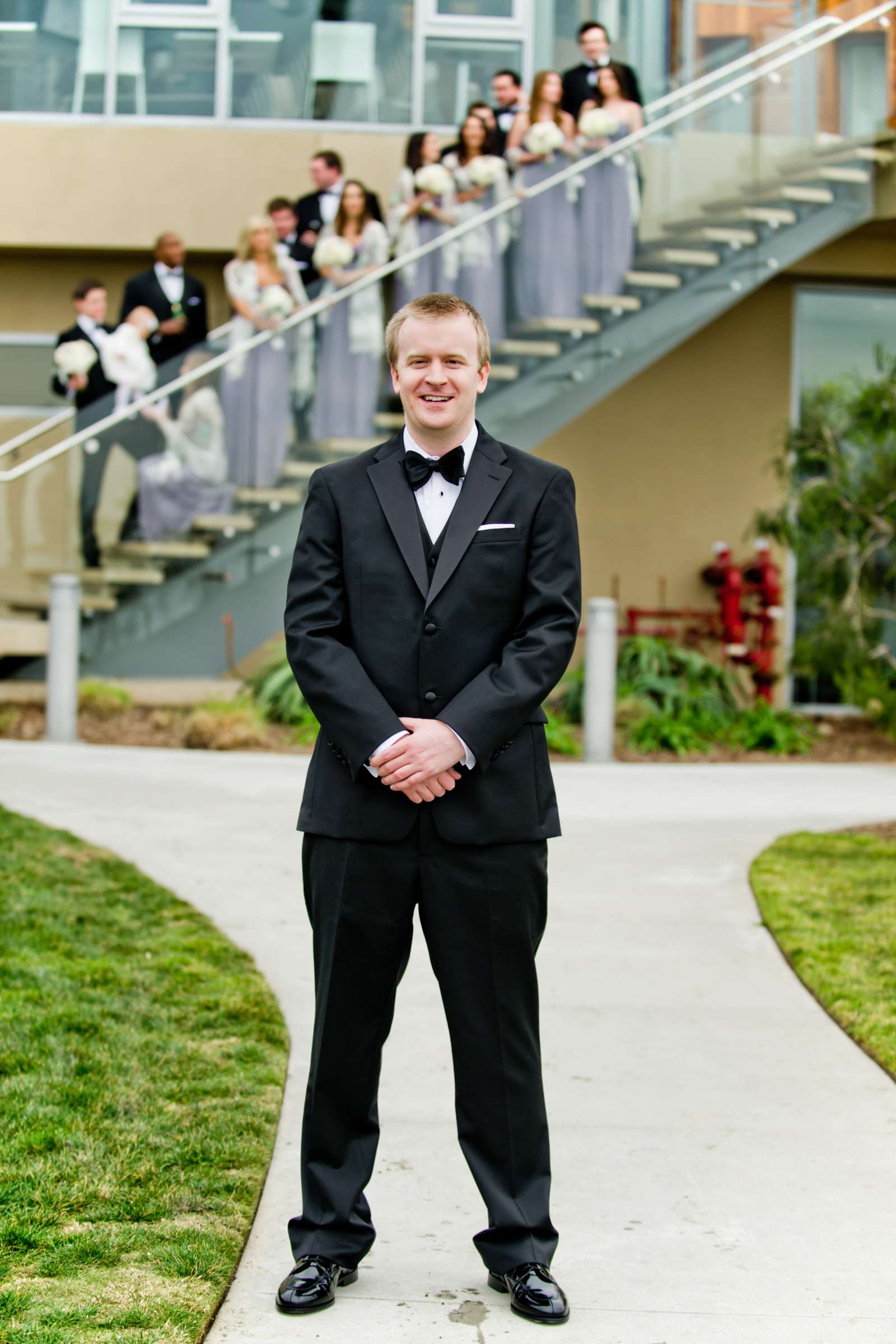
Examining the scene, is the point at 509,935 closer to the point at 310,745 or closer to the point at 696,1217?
the point at 696,1217

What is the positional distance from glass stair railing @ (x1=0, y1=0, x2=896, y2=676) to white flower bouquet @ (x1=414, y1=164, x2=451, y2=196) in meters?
0.46

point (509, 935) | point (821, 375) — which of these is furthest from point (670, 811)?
point (821, 375)

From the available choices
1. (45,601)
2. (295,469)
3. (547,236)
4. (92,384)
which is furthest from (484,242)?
(45,601)

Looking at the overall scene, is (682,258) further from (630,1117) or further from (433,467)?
(433,467)

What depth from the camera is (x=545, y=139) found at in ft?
40.1

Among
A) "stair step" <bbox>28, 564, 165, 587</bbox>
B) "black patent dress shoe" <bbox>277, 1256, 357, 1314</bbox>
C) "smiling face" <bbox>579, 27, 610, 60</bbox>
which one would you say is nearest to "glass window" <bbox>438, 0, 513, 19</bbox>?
"smiling face" <bbox>579, 27, 610, 60</bbox>

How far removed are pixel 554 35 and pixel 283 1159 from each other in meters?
12.7

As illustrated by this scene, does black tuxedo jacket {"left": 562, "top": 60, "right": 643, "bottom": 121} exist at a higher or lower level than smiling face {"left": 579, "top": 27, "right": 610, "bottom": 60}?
lower

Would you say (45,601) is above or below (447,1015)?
above

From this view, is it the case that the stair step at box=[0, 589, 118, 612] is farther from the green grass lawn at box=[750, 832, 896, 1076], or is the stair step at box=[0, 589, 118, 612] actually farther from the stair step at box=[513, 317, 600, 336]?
the green grass lawn at box=[750, 832, 896, 1076]

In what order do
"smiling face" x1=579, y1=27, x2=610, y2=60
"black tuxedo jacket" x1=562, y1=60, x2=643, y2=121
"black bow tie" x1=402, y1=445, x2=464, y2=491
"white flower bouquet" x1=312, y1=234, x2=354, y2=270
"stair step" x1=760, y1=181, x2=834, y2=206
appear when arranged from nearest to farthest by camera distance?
"black bow tie" x1=402, y1=445, x2=464, y2=491 → "white flower bouquet" x1=312, y1=234, x2=354, y2=270 → "black tuxedo jacket" x1=562, y1=60, x2=643, y2=121 → "stair step" x1=760, y1=181, x2=834, y2=206 → "smiling face" x1=579, y1=27, x2=610, y2=60

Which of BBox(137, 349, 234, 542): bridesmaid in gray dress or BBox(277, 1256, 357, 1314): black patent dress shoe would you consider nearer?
BBox(277, 1256, 357, 1314): black patent dress shoe

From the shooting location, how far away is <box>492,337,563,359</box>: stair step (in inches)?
480

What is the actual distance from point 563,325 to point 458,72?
151 inches
